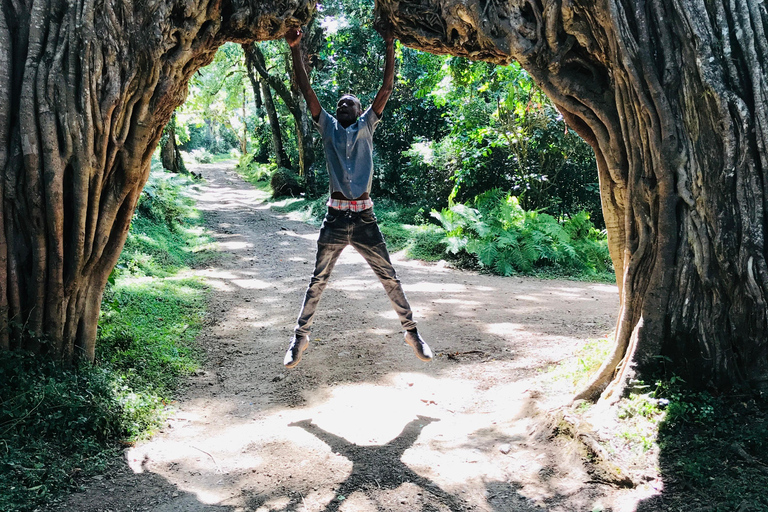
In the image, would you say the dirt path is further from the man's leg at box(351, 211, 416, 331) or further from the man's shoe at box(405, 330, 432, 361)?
the man's leg at box(351, 211, 416, 331)

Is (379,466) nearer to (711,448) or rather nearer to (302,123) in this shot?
(711,448)

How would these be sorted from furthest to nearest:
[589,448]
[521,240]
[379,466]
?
[521,240] < [379,466] < [589,448]

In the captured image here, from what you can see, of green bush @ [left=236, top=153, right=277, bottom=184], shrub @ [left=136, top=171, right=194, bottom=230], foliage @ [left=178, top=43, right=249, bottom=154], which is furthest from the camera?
green bush @ [left=236, top=153, right=277, bottom=184]

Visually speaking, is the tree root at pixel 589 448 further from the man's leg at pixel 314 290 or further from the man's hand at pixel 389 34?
the man's hand at pixel 389 34

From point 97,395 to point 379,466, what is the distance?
231cm

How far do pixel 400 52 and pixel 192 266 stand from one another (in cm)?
948

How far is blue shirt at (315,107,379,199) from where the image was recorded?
16.4ft

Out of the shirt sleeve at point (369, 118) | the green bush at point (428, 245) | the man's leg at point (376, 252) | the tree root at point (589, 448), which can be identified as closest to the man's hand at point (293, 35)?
the shirt sleeve at point (369, 118)

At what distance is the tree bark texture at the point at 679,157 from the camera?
3859mm

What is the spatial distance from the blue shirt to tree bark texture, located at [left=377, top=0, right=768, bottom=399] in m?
1.53

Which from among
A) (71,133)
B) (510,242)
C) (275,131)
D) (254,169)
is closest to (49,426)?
(71,133)

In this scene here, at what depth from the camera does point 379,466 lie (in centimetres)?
414

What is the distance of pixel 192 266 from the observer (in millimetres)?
11469

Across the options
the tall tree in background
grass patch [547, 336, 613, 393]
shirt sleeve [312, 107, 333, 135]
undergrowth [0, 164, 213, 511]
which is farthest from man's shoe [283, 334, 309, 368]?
the tall tree in background
